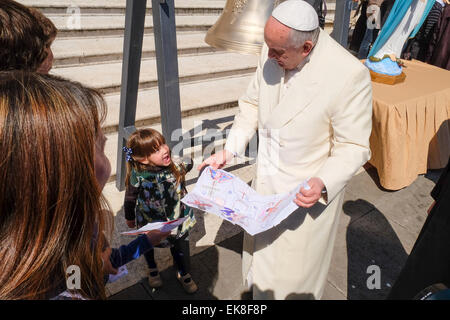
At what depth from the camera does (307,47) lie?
5.40 feet

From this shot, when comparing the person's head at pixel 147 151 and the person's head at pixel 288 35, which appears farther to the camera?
the person's head at pixel 147 151

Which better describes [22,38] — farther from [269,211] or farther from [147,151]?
[269,211]

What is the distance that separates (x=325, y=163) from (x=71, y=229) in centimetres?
127

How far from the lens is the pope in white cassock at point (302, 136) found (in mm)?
1634

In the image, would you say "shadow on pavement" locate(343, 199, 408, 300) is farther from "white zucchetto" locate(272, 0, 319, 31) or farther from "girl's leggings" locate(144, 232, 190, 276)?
"white zucchetto" locate(272, 0, 319, 31)

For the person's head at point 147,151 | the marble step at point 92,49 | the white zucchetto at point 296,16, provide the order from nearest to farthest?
1. the white zucchetto at point 296,16
2. the person's head at point 147,151
3. the marble step at point 92,49

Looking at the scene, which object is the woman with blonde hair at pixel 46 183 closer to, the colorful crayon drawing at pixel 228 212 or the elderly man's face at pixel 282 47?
the colorful crayon drawing at pixel 228 212

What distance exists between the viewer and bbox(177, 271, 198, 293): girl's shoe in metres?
2.38

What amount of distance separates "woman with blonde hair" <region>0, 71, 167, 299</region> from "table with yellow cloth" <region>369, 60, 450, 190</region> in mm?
3514

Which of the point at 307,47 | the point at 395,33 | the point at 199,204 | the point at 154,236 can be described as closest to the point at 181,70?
the point at 395,33

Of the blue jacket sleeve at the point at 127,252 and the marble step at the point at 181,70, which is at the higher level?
the marble step at the point at 181,70

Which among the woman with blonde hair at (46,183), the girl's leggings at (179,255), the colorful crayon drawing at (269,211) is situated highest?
the woman with blonde hair at (46,183)

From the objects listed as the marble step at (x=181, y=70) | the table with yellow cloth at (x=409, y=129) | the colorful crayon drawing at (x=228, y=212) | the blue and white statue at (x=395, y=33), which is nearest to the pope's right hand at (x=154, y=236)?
the colorful crayon drawing at (x=228, y=212)

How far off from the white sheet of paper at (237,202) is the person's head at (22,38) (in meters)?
0.93
